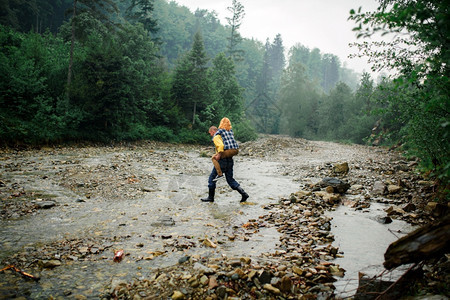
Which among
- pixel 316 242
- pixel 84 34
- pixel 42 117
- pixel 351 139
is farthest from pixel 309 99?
pixel 316 242

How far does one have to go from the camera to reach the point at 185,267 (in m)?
3.94

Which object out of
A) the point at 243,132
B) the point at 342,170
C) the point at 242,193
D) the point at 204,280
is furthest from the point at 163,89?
the point at 204,280

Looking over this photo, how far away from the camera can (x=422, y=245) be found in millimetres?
2535

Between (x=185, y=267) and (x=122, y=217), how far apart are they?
3025 mm

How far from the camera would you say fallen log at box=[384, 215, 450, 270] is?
244cm

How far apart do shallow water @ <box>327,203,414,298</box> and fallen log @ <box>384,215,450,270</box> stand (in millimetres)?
609

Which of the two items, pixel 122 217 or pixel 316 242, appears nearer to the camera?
pixel 316 242

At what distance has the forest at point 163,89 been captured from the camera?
195 inches

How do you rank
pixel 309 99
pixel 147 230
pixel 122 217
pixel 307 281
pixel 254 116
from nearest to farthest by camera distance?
1. pixel 307 281
2. pixel 147 230
3. pixel 122 217
4. pixel 309 99
5. pixel 254 116

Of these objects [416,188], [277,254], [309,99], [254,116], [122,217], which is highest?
[309,99]

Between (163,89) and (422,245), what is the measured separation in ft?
102

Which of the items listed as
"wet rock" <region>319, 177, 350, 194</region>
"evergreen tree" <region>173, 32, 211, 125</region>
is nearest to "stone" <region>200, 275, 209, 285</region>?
"wet rock" <region>319, 177, 350, 194</region>

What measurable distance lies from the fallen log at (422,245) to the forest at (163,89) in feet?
1.74

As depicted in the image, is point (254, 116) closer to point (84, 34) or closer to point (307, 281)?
point (84, 34)
